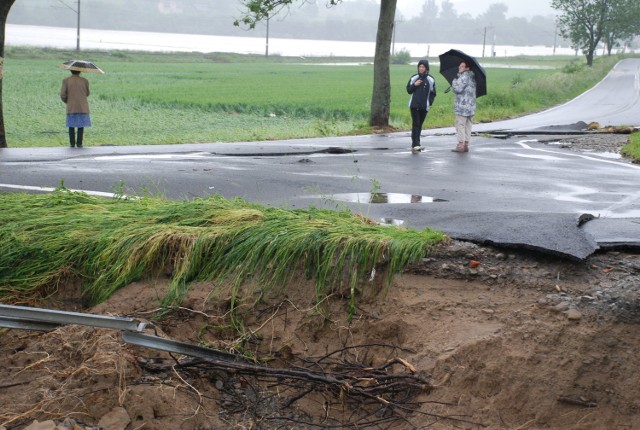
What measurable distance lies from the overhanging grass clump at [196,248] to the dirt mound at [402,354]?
0.16 m

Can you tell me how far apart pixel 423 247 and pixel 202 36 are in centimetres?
19500

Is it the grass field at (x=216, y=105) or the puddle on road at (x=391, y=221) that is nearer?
the puddle on road at (x=391, y=221)

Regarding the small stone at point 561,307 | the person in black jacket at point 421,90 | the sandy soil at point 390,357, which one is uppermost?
the person in black jacket at point 421,90

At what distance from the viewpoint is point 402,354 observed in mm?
5453

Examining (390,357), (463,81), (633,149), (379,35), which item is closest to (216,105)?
(379,35)

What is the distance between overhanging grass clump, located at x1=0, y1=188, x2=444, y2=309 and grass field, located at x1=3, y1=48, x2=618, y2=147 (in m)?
12.9

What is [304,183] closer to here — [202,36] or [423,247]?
[423,247]

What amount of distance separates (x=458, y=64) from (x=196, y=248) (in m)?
10.6

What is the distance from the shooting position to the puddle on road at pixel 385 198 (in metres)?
9.52

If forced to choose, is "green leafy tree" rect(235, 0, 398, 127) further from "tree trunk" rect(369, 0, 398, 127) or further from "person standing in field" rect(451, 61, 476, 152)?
"person standing in field" rect(451, 61, 476, 152)

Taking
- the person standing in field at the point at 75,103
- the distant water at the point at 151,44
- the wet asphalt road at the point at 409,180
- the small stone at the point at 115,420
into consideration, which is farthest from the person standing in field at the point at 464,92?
the distant water at the point at 151,44

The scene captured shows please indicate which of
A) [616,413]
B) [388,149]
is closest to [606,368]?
[616,413]

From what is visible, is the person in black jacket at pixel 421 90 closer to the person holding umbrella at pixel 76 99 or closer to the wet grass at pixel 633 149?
the wet grass at pixel 633 149

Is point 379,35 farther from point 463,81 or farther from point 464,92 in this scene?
point 464,92
